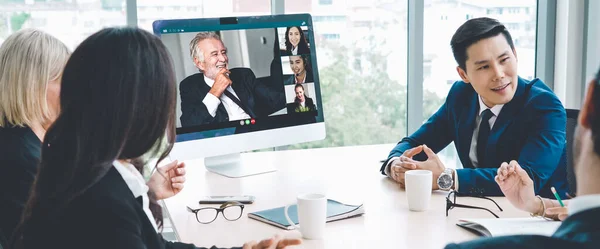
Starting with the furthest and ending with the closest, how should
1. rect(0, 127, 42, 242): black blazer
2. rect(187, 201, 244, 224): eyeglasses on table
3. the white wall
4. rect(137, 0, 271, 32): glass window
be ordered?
the white wall
rect(137, 0, 271, 32): glass window
rect(187, 201, 244, 224): eyeglasses on table
rect(0, 127, 42, 242): black blazer

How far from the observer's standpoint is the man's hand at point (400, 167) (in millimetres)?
2223

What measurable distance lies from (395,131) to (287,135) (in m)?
1.51

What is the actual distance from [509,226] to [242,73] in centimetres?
107

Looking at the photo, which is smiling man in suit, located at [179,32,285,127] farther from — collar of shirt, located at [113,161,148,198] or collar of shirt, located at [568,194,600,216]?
collar of shirt, located at [568,194,600,216]

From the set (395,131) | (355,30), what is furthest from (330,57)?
(395,131)

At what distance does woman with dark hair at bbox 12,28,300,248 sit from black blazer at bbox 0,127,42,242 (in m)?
0.51

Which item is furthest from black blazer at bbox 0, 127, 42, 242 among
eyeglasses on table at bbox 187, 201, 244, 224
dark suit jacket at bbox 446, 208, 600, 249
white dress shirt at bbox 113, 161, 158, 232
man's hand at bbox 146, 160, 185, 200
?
dark suit jacket at bbox 446, 208, 600, 249

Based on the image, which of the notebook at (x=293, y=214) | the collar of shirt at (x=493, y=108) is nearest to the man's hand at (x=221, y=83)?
the notebook at (x=293, y=214)

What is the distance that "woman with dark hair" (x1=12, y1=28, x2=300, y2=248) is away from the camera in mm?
1199

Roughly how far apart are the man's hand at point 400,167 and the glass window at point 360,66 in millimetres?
1415

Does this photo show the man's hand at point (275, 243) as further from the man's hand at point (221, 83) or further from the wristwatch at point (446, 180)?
the man's hand at point (221, 83)

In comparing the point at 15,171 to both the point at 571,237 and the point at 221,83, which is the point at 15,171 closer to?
the point at 221,83

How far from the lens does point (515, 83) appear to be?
2320mm

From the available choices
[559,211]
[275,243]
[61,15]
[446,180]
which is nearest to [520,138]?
[446,180]
